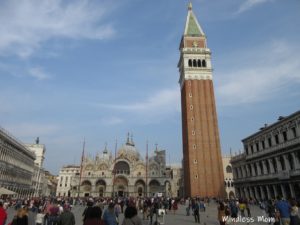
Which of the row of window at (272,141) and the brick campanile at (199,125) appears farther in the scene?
the brick campanile at (199,125)

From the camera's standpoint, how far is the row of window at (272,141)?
3139 cm

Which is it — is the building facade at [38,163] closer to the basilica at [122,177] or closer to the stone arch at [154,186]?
the basilica at [122,177]

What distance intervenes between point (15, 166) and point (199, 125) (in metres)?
34.8

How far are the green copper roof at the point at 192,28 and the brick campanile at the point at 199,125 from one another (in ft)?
3.43

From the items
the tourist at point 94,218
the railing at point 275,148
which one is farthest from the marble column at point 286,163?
the tourist at point 94,218

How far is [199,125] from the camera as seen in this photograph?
49.8m

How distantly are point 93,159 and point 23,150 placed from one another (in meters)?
19.8

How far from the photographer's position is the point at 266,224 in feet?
52.1

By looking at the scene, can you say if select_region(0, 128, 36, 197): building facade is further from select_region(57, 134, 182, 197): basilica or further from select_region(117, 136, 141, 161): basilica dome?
select_region(117, 136, 141, 161): basilica dome

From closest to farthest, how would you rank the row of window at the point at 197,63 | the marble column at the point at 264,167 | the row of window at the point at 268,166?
the row of window at the point at 268,166 < the marble column at the point at 264,167 < the row of window at the point at 197,63

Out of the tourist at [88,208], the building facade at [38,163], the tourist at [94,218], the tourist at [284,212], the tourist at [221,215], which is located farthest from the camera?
the building facade at [38,163]

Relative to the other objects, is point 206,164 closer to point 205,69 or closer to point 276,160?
point 276,160

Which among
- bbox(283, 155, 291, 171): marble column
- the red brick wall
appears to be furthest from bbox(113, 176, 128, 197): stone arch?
bbox(283, 155, 291, 171): marble column

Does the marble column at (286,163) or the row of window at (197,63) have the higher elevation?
the row of window at (197,63)
